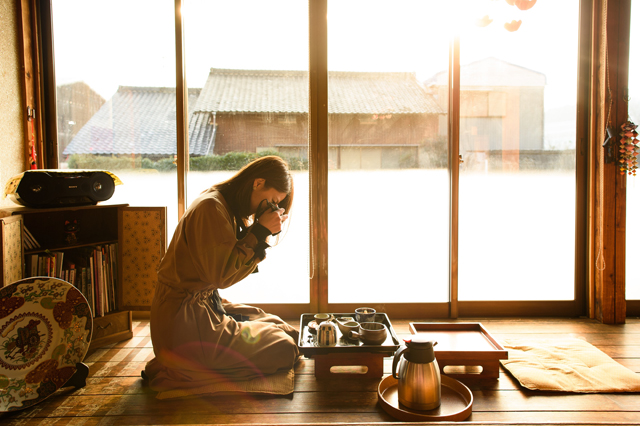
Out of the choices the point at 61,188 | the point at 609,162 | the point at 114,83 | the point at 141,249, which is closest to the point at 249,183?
the point at 141,249

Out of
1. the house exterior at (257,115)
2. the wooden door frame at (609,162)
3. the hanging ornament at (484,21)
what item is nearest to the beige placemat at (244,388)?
the house exterior at (257,115)

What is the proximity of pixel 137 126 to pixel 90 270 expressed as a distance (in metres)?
1.03

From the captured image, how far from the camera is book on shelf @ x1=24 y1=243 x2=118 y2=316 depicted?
2.21m

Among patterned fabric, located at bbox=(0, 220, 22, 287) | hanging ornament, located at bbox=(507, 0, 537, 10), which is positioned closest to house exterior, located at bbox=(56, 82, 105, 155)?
patterned fabric, located at bbox=(0, 220, 22, 287)

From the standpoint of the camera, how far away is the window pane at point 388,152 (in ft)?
9.18

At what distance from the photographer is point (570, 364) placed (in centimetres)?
208

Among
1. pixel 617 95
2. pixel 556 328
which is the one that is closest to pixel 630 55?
pixel 617 95

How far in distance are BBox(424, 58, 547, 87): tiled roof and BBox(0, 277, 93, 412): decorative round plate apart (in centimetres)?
248

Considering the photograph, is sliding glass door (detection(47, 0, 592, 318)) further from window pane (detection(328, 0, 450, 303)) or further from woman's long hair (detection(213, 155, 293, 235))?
woman's long hair (detection(213, 155, 293, 235))

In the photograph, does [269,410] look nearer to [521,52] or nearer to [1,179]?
[1,179]

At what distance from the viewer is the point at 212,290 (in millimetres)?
2031

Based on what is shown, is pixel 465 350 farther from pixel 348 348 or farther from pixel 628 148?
pixel 628 148

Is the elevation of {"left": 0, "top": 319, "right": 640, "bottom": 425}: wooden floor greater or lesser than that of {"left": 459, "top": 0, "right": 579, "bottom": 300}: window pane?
lesser

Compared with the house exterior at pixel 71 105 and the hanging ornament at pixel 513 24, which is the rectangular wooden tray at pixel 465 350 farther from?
the house exterior at pixel 71 105
